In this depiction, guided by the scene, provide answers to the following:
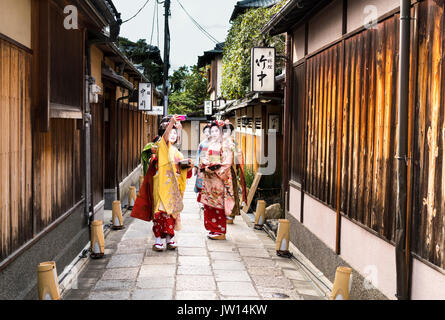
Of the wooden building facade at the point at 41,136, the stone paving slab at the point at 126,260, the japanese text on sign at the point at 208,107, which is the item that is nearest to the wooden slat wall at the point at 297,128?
the stone paving slab at the point at 126,260

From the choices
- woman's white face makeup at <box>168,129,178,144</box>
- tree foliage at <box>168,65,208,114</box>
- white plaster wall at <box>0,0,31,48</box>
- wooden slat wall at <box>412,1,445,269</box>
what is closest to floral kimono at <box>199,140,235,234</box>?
woman's white face makeup at <box>168,129,178,144</box>

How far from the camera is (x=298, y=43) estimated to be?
1084cm

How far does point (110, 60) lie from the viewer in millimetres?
15336

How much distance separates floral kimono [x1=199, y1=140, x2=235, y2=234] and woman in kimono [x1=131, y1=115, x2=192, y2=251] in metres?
1.41

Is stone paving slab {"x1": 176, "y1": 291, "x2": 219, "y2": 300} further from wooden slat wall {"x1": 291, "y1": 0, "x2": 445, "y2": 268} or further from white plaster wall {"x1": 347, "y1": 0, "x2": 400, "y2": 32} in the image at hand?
white plaster wall {"x1": 347, "y1": 0, "x2": 400, "y2": 32}

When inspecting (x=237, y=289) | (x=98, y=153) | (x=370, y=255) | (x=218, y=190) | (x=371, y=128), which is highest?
(x=371, y=128)

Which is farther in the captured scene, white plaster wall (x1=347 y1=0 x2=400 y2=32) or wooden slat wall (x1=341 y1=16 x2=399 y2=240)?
white plaster wall (x1=347 y1=0 x2=400 y2=32)

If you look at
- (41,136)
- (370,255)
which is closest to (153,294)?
(41,136)

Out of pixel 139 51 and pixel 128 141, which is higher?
pixel 139 51

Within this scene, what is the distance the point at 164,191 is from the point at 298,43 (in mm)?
4626

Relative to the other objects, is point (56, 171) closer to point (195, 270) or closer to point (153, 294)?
point (153, 294)

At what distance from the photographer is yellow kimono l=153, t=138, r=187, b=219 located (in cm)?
943

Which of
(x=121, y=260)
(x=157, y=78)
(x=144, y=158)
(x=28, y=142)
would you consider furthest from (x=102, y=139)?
(x=157, y=78)
